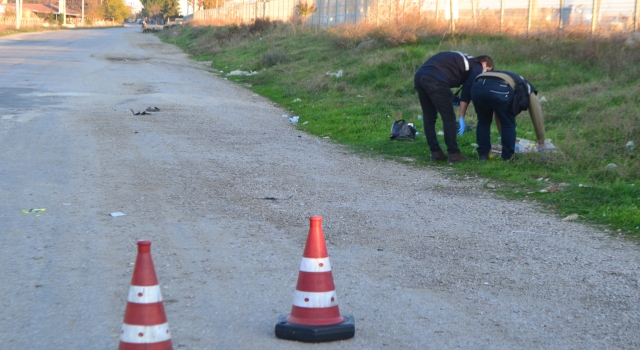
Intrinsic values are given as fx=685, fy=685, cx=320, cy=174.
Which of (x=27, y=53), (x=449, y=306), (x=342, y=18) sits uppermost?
(x=342, y=18)

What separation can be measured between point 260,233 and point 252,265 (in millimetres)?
890

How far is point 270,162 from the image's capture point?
9.19m

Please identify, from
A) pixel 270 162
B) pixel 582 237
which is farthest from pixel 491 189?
pixel 270 162

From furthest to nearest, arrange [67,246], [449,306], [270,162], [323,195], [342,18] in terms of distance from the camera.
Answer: [342,18]
[270,162]
[323,195]
[67,246]
[449,306]

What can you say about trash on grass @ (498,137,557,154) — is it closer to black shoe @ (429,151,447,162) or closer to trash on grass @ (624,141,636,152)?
black shoe @ (429,151,447,162)

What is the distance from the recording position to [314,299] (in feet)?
12.3

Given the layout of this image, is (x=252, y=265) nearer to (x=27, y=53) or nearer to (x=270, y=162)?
(x=270, y=162)

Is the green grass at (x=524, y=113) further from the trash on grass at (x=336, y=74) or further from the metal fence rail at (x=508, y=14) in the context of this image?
the metal fence rail at (x=508, y=14)

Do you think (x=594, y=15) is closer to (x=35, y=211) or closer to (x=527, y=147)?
(x=527, y=147)

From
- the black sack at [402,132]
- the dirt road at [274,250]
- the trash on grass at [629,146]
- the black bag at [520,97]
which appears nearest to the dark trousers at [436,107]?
the dirt road at [274,250]

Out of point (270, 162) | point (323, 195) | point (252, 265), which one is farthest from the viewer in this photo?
point (270, 162)

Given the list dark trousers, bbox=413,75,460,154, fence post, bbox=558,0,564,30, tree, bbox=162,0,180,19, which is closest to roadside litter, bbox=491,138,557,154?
dark trousers, bbox=413,75,460,154

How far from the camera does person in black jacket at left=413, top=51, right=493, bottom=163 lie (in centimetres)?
902

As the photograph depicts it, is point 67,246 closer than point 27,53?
Yes
